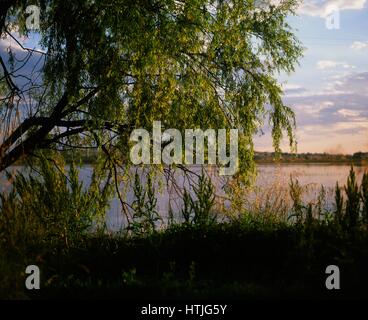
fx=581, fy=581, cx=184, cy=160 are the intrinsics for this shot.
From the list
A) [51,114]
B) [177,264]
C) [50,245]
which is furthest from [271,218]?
[51,114]

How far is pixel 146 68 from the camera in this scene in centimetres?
1072

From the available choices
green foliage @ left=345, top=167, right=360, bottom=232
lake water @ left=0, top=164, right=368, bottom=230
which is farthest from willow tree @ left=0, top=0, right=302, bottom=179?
green foliage @ left=345, top=167, right=360, bottom=232

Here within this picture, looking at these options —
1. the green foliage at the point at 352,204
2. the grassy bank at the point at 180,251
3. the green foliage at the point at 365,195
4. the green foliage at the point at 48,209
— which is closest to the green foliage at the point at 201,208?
the grassy bank at the point at 180,251

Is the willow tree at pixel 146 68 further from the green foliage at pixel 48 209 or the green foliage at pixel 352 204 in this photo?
the green foliage at pixel 352 204

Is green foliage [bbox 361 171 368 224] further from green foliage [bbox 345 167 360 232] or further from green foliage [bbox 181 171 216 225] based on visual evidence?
green foliage [bbox 181 171 216 225]

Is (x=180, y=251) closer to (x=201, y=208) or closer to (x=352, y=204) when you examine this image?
(x=201, y=208)

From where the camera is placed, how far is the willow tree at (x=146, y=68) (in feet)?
35.4

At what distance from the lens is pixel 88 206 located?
32.6 feet

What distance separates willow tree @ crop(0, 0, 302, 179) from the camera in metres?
10.8

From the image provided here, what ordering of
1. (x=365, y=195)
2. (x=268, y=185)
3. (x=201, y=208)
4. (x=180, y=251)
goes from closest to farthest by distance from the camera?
1. (x=365, y=195)
2. (x=180, y=251)
3. (x=201, y=208)
4. (x=268, y=185)

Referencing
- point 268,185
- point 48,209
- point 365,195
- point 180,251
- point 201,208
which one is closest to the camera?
point 365,195

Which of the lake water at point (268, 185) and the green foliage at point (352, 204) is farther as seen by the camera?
the lake water at point (268, 185)

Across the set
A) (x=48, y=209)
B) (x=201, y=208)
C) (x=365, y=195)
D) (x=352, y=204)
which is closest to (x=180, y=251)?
(x=201, y=208)
